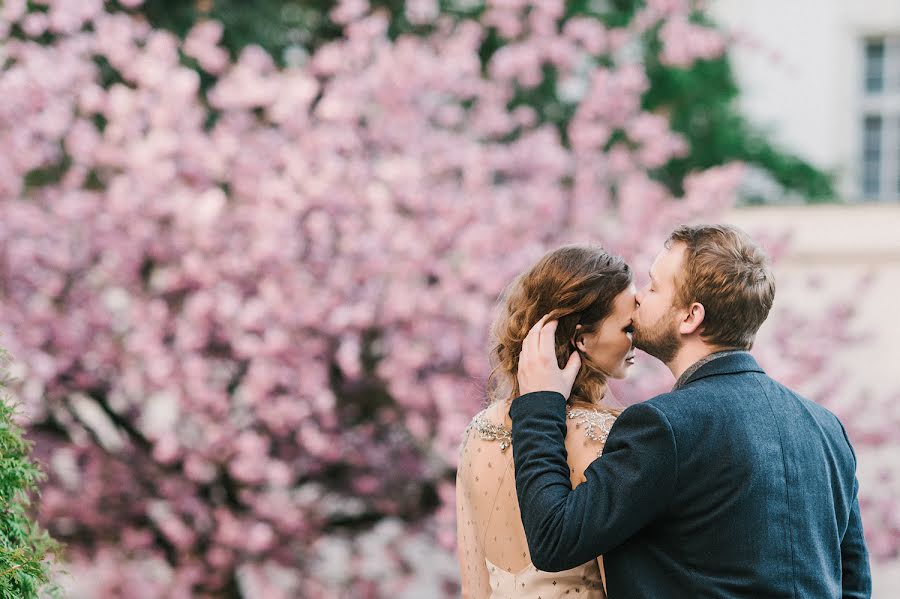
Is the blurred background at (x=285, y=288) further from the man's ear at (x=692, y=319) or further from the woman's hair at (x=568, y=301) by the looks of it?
the man's ear at (x=692, y=319)

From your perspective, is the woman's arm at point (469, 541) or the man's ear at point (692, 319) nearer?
the man's ear at point (692, 319)

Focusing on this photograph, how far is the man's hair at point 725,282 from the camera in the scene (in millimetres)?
1842

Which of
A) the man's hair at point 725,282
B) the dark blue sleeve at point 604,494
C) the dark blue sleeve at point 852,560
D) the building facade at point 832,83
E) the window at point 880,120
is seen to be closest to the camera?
the dark blue sleeve at point 604,494

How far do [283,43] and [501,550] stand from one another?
6.44 m

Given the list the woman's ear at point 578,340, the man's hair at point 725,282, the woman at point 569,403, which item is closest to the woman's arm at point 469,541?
the woman at point 569,403

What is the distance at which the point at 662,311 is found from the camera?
190 cm

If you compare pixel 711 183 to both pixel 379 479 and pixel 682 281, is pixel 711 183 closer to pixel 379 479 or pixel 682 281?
pixel 379 479

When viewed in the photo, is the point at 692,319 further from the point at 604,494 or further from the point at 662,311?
the point at 604,494

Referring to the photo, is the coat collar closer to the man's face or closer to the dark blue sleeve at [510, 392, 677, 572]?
the man's face

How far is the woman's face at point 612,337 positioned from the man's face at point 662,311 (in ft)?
0.09

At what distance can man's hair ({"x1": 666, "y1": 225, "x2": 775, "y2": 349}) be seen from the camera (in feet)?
6.04

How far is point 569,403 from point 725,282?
14.1 inches

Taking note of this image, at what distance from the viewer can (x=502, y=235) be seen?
509 cm

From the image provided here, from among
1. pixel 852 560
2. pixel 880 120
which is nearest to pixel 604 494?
pixel 852 560
